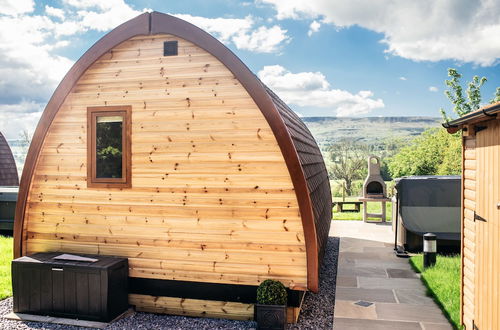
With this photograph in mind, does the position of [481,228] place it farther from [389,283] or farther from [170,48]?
[170,48]

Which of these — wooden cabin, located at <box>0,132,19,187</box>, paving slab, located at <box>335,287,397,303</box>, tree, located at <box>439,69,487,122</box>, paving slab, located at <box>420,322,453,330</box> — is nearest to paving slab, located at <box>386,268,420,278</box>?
paving slab, located at <box>335,287,397,303</box>

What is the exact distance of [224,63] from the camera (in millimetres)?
6363

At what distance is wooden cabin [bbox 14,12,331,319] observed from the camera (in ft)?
20.6

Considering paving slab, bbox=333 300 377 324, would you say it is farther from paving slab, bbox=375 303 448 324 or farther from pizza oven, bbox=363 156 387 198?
pizza oven, bbox=363 156 387 198

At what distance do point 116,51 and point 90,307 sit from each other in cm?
402

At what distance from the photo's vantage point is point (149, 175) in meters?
6.85

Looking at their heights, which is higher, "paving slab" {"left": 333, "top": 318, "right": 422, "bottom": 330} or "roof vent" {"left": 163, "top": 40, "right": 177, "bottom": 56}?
"roof vent" {"left": 163, "top": 40, "right": 177, "bottom": 56}

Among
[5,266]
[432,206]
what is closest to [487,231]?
[432,206]

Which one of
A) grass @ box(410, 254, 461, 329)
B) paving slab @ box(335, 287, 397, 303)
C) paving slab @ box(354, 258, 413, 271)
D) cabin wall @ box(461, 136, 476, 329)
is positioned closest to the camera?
cabin wall @ box(461, 136, 476, 329)

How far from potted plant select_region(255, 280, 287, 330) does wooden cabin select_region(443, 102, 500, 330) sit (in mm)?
2404

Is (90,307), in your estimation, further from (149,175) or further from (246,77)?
(246,77)

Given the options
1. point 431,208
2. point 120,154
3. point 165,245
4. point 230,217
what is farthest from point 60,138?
point 431,208

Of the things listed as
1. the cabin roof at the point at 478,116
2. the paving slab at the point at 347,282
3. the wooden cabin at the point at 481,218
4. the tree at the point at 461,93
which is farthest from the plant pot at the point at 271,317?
the tree at the point at 461,93

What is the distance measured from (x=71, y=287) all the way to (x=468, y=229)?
568 centimetres
